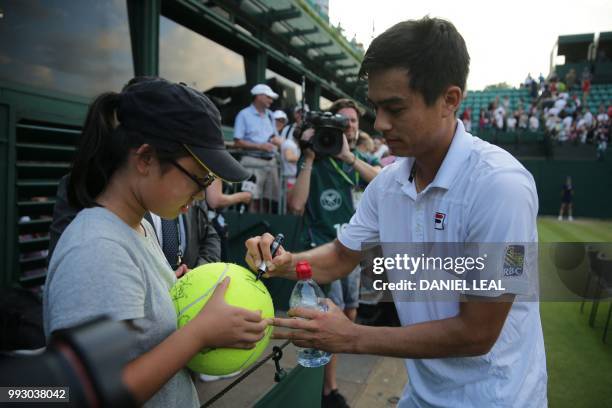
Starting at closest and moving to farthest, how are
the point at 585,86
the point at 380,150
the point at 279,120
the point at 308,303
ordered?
the point at 308,303 < the point at 380,150 < the point at 279,120 < the point at 585,86

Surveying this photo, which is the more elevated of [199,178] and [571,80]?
[571,80]

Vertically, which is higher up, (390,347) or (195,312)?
(195,312)

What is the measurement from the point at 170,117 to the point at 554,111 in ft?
95.1

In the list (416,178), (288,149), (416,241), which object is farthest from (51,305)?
(288,149)

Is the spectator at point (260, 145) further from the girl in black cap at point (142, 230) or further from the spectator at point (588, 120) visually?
the spectator at point (588, 120)

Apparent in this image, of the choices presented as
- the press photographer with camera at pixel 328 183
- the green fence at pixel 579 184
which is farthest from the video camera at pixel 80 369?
the green fence at pixel 579 184

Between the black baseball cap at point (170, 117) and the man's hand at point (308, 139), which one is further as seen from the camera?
the man's hand at point (308, 139)

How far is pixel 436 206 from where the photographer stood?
1.65m

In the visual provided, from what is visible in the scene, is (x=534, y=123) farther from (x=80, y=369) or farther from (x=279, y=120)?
(x=80, y=369)

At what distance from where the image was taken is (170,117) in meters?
1.21

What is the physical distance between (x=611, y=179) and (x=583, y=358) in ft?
58.5

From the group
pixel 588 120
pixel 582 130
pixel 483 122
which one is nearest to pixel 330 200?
pixel 582 130

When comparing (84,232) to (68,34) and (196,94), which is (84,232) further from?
(68,34)

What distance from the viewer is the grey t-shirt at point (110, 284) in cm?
102
